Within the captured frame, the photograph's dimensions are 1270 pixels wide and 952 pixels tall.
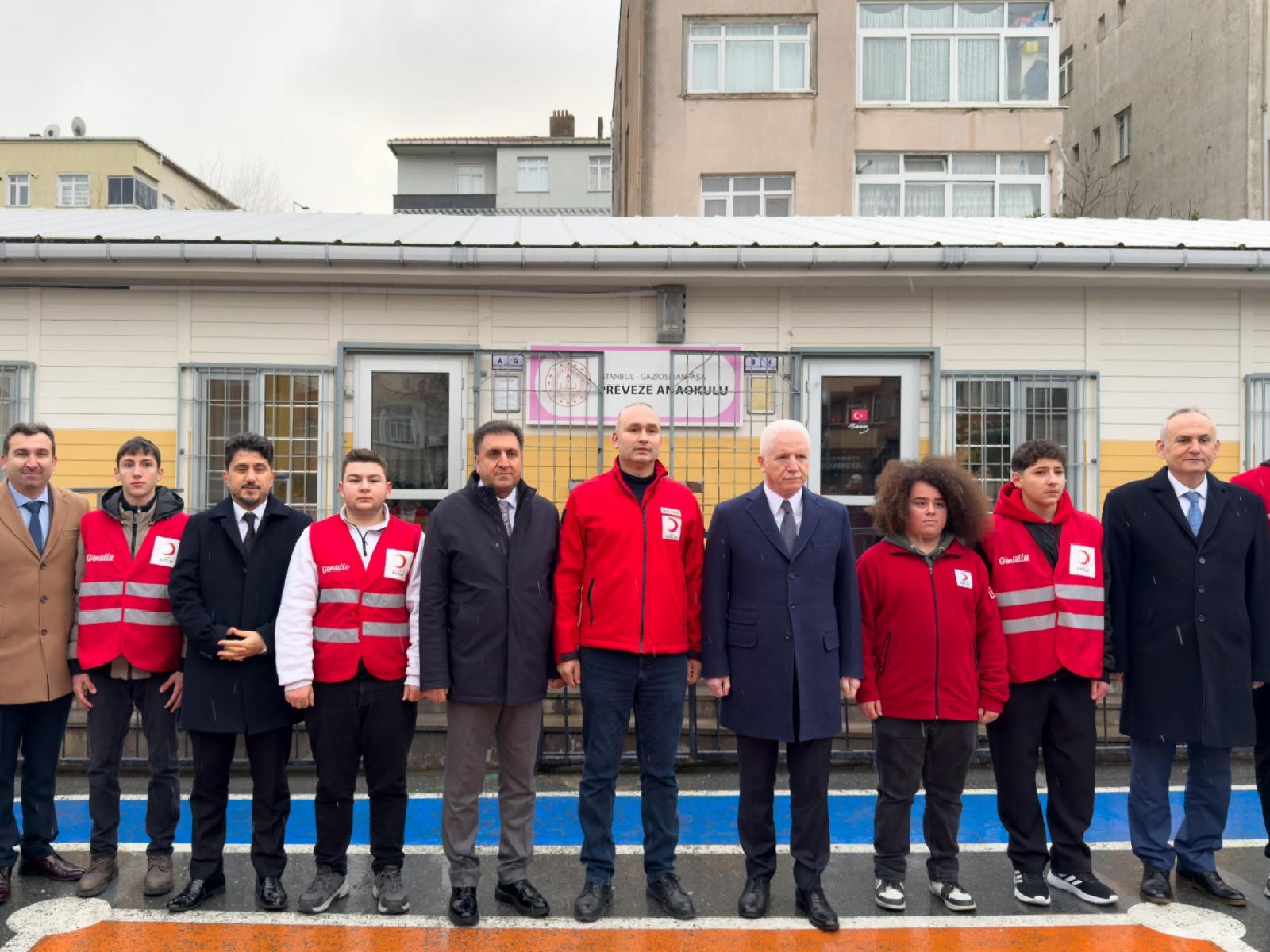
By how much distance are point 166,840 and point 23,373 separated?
488cm

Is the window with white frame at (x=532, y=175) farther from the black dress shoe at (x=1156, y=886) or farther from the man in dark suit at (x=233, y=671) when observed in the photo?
the black dress shoe at (x=1156, y=886)

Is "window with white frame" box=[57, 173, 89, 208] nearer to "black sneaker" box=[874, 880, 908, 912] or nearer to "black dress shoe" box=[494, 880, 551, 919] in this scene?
"black dress shoe" box=[494, 880, 551, 919]

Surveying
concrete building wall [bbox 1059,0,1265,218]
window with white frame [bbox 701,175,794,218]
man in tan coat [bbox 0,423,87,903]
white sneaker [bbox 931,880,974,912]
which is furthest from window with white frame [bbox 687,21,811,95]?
white sneaker [bbox 931,880,974,912]

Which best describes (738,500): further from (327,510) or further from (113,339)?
(113,339)

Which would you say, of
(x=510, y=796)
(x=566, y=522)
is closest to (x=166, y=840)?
(x=510, y=796)

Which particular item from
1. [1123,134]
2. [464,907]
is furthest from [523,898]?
[1123,134]

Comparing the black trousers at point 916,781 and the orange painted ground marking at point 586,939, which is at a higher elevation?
the black trousers at point 916,781

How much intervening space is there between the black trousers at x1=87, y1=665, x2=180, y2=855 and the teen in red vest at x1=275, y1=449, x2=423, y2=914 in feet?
2.22

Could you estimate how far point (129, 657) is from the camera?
4.34 m

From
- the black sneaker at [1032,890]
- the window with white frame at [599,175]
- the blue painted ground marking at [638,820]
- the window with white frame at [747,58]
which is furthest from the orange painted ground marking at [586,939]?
the window with white frame at [599,175]

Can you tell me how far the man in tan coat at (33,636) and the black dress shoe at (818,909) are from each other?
3.15 meters

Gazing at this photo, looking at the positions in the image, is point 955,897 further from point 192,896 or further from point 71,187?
point 71,187

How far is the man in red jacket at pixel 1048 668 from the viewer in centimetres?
432

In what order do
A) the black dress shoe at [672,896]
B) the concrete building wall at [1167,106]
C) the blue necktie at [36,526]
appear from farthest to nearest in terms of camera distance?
the concrete building wall at [1167,106] < the blue necktie at [36,526] < the black dress shoe at [672,896]
